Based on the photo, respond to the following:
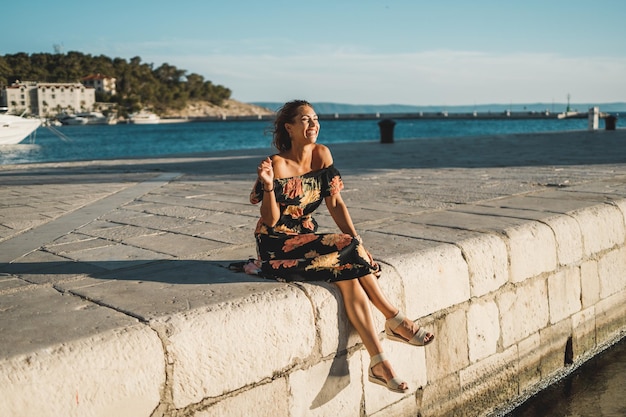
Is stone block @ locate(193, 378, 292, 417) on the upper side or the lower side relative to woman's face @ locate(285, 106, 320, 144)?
lower

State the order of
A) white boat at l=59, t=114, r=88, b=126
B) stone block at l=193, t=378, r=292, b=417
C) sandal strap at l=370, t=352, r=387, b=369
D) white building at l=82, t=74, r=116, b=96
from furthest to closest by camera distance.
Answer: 1. white building at l=82, t=74, r=116, b=96
2. white boat at l=59, t=114, r=88, b=126
3. sandal strap at l=370, t=352, r=387, b=369
4. stone block at l=193, t=378, r=292, b=417

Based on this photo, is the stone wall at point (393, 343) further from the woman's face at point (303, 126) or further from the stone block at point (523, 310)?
the woman's face at point (303, 126)

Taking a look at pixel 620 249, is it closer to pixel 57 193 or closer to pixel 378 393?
pixel 378 393

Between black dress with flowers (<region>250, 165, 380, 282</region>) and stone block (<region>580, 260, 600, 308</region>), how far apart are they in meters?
2.48

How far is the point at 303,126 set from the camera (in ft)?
11.0

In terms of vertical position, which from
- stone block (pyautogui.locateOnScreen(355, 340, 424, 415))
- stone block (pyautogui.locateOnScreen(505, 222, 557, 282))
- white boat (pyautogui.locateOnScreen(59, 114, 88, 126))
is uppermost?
white boat (pyautogui.locateOnScreen(59, 114, 88, 126))

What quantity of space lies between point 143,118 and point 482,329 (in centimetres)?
14846

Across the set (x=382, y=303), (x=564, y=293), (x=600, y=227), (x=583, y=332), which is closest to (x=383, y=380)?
(x=382, y=303)

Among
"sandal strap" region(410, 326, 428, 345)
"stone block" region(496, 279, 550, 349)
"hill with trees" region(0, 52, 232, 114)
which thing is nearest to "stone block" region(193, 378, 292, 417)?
"sandal strap" region(410, 326, 428, 345)

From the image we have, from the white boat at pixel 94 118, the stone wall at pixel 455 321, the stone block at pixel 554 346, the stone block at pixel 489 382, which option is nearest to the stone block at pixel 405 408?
the stone wall at pixel 455 321

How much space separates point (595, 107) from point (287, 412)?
2422 cm

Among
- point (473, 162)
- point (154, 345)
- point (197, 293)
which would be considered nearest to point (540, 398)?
point (197, 293)

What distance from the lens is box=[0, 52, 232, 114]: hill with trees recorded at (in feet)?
443

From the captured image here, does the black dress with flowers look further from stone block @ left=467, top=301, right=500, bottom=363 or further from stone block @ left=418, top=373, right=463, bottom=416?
stone block @ left=467, top=301, right=500, bottom=363
